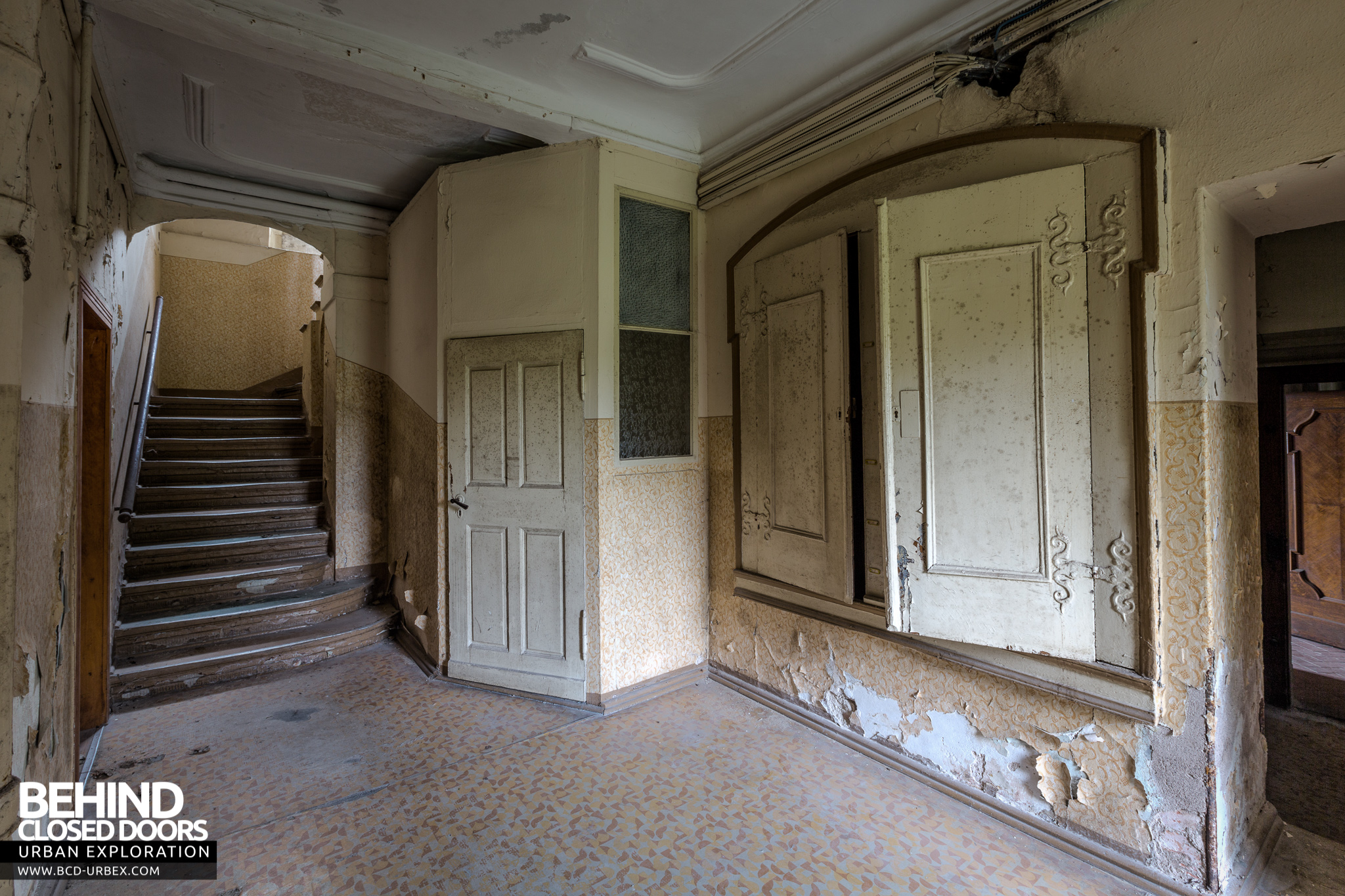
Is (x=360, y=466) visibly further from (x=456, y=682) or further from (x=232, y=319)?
(x=232, y=319)

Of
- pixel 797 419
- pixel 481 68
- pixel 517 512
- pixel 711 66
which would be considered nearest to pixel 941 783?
pixel 797 419

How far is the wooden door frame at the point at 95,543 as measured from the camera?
279 cm

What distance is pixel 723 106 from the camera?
10.0 feet

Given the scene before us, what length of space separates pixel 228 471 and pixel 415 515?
201cm

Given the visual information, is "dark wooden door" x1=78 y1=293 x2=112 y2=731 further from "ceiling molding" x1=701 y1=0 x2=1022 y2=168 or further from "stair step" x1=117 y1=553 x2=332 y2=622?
"ceiling molding" x1=701 y1=0 x2=1022 y2=168

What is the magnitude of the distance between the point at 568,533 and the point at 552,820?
1335mm

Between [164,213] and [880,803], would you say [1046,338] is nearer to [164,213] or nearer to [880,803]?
[880,803]

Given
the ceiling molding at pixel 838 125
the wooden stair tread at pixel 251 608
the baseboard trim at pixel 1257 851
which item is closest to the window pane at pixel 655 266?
the ceiling molding at pixel 838 125

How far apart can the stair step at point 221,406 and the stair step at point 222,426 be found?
0.17 m

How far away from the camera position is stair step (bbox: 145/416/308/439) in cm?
505

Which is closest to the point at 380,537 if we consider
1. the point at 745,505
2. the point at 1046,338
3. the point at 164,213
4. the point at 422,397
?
the point at 422,397

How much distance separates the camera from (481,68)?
2.70 metres

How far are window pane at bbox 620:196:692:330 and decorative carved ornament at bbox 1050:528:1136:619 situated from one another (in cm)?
217

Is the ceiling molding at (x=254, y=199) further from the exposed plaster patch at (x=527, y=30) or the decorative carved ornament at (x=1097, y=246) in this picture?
the decorative carved ornament at (x=1097, y=246)
